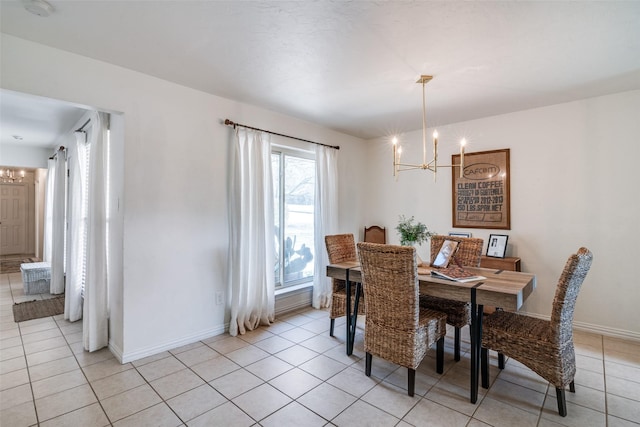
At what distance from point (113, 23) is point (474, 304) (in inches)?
119

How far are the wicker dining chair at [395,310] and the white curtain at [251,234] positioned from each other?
4.94ft

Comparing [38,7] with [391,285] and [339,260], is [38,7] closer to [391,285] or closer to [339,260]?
[391,285]

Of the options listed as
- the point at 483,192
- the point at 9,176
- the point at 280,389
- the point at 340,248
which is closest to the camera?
the point at 280,389

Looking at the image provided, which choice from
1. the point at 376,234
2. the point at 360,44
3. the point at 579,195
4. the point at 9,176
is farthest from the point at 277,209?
the point at 9,176

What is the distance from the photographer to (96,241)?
279 cm

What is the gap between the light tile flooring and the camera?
6.35ft

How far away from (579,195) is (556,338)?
226 cm

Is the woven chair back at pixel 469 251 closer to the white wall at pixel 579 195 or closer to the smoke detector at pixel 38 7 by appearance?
the white wall at pixel 579 195

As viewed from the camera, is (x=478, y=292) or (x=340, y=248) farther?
(x=340, y=248)

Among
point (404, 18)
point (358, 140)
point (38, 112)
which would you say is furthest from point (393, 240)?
point (38, 112)

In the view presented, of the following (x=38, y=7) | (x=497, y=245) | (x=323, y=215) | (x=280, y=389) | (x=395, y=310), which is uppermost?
(x=38, y=7)

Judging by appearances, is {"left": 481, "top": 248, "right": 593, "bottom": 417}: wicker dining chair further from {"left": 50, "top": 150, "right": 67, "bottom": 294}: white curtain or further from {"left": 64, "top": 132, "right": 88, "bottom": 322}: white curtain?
{"left": 50, "top": 150, "right": 67, "bottom": 294}: white curtain

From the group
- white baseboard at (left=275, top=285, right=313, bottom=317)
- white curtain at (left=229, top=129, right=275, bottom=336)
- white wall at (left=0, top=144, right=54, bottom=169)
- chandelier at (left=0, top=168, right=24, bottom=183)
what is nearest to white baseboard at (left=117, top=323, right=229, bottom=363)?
white curtain at (left=229, top=129, right=275, bottom=336)

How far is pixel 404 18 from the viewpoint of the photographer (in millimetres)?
1896
